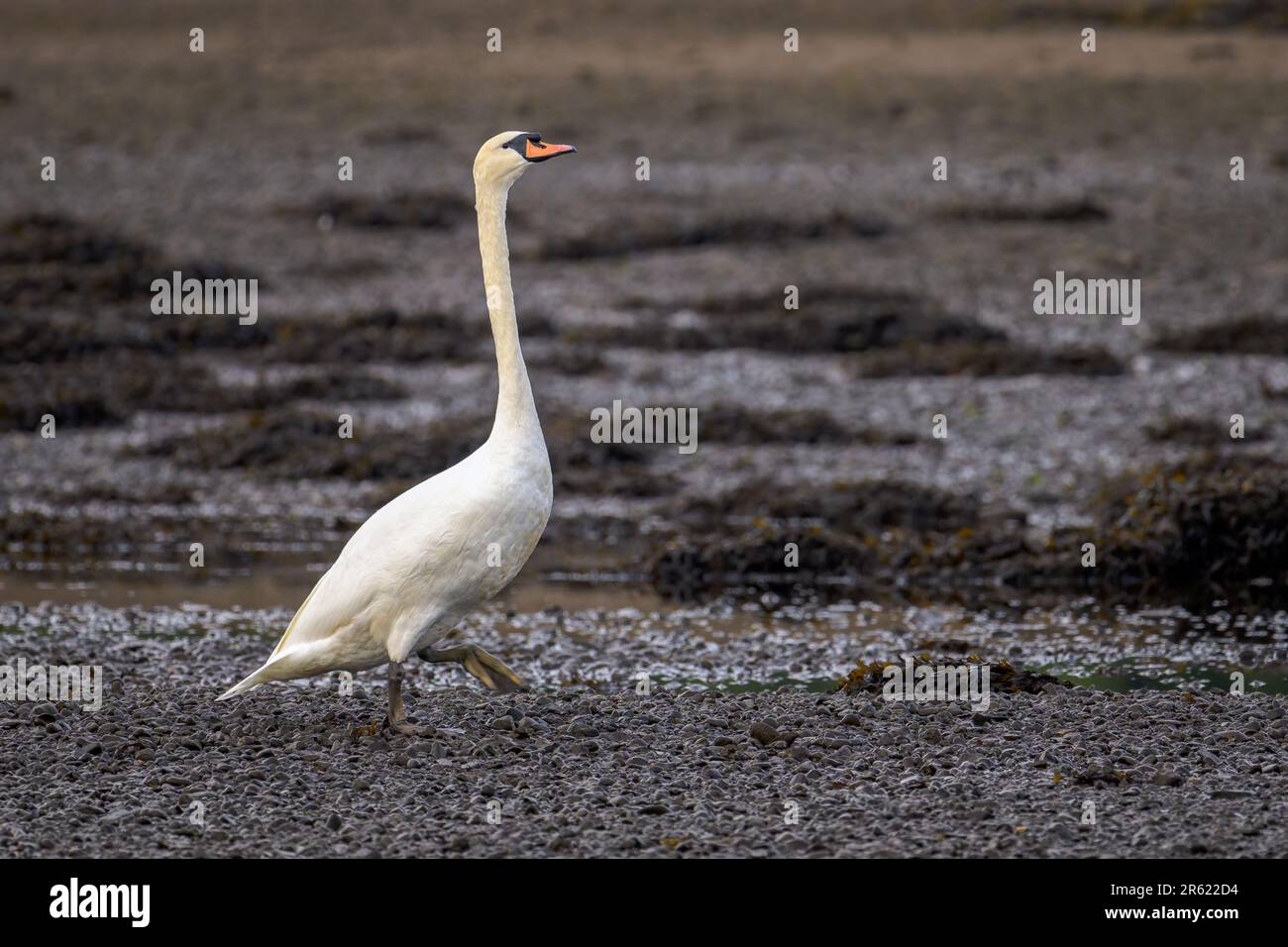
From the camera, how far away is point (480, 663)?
8.68 m

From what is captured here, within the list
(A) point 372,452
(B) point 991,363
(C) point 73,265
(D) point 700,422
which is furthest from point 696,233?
(A) point 372,452

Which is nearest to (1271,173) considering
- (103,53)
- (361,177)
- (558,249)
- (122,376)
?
(558,249)

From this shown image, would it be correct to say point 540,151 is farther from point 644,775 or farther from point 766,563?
point 766,563

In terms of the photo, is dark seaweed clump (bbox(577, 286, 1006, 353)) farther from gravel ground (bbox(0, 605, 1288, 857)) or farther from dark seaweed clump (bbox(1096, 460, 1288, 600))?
gravel ground (bbox(0, 605, 1288, 857))

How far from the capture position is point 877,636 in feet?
37.1

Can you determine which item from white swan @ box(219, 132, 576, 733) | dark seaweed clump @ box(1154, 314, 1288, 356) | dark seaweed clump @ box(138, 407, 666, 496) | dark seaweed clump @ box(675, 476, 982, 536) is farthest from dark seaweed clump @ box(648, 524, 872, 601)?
dark seaweed clump @ box(1154, 314, 1288, 356)

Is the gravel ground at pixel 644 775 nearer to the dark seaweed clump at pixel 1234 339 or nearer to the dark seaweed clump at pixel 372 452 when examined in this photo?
the dark seaweed clump at pixel 372 452

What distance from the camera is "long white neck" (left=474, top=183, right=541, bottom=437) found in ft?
27.2

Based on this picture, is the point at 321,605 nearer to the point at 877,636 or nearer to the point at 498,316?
the point at 498,316

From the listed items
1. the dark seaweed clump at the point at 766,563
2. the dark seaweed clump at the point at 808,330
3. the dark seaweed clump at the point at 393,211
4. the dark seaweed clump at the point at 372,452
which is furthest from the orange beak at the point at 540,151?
the dark seaweed clump at the point at 393,211

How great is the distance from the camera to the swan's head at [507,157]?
8562 mm

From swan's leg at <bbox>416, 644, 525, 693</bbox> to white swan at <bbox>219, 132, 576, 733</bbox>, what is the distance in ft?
0.10

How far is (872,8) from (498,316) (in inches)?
1222
